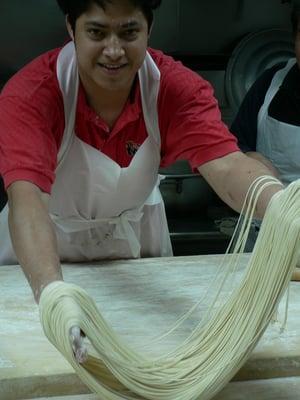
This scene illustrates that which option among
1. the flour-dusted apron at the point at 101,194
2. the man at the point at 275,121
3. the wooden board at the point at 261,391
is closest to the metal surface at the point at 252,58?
the man at the point at 275,121

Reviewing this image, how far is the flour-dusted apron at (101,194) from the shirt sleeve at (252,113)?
36cm

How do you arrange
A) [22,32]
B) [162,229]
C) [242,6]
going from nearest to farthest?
1. [162,229]
2. [22,32]
3. [242,6]

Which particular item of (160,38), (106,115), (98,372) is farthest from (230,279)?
(160,38)

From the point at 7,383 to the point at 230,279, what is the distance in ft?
1.77

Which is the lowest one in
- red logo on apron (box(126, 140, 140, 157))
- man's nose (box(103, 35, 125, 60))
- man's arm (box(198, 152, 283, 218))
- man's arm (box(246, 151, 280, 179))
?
man's arm (box(246, 151, 280, 179))

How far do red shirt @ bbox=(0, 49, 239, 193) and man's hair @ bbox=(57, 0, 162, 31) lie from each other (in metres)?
0.12

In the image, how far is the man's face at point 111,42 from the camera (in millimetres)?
1167

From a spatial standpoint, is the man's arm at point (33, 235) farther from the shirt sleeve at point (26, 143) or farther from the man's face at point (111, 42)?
the man's face at point (111, 42)

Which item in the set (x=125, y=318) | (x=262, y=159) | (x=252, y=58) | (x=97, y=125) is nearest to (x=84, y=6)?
(x=97, y=125)

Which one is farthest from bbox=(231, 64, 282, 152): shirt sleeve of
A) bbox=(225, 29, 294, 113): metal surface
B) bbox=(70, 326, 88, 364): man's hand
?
bbox=(70, 326, 88, 364): man's hand

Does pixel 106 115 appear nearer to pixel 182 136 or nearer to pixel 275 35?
pixel 182 136

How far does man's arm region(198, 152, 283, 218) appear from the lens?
3.97 ft

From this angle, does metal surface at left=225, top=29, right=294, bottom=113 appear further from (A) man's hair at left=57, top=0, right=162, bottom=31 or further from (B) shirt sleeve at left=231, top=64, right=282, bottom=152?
(A) man's hair at left=57, top=0, right=162, bottom=31

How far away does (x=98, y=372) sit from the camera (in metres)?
0.88
